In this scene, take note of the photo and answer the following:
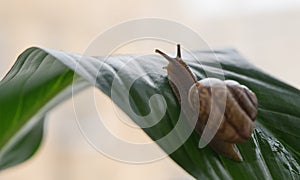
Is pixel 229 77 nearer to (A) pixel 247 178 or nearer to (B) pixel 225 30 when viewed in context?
(A) pixel 247 178

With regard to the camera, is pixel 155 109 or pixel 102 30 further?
pixel 102 30

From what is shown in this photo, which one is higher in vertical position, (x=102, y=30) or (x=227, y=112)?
(x=227, y=112)

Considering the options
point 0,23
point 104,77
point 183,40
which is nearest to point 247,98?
point 104,77

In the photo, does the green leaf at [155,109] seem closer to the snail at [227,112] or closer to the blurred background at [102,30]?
the snail at [227,112]

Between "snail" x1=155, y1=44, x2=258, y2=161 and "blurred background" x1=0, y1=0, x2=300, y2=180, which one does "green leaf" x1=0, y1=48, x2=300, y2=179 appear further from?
"blurred background" x1=0, y1=0, x2=300, y2=180

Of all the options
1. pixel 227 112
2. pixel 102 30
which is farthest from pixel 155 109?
pixel 102 30

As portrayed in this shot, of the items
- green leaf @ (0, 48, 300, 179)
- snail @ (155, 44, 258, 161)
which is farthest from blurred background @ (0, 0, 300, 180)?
snail @ (155, 44, 258, 161)

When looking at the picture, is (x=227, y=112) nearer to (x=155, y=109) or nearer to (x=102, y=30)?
(x=155, y=109)
